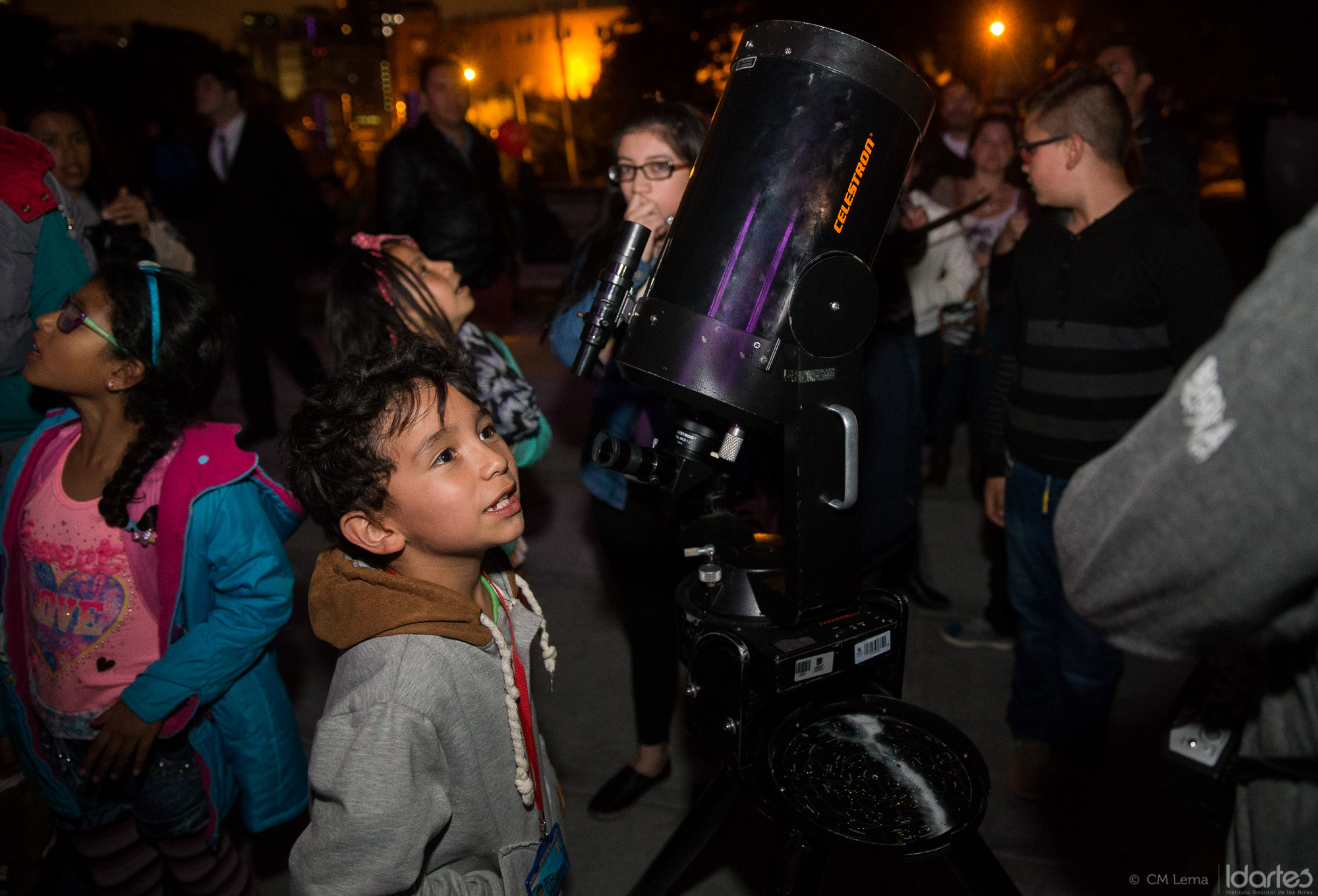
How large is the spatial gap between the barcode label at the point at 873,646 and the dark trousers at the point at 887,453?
120cm

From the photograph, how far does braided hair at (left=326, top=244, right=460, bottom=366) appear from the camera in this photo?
2.18 m

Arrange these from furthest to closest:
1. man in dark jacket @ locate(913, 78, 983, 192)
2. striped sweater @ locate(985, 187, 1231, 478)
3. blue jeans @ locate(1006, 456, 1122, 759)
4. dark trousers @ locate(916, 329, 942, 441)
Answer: man in dark jacket @ locate(913, 78, 983, 192)
dark trousers @ locate(916, 329, 942, 441)
blue jeans @ locate(1006, 456, 1122, 759)
striped sweater @ locate(985, 187, 1231, 478)

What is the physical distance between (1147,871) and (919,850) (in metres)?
1.65

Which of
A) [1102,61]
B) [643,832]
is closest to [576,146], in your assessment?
[1102,61]

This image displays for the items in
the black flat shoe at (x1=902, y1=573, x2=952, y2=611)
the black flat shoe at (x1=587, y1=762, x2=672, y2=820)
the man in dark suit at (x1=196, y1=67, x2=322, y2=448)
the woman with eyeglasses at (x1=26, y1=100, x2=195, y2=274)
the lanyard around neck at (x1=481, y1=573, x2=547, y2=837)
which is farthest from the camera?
the man in dark suit at (x1=196, y1=67, x2=322, y2=448)

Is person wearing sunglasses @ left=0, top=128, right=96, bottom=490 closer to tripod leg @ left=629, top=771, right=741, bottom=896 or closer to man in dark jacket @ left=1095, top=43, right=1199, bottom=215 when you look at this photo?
tripod leg @ left=629, top=771, right=741, bottom=896

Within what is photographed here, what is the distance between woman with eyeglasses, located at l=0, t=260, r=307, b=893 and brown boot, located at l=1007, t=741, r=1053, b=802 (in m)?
2.09

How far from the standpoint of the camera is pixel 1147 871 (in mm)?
2230

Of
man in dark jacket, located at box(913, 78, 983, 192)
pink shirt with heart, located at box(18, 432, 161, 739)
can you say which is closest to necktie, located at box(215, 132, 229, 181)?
pink shirt with heart, located at box(18, 432, 161, 739)

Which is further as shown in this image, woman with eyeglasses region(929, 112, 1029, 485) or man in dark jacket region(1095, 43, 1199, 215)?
woman with eyeglasses region(929, 112, 1029, 485)

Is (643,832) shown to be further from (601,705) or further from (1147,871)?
(1147,871)

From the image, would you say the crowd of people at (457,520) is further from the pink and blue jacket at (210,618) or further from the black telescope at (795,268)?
the black telescope at (795,268)

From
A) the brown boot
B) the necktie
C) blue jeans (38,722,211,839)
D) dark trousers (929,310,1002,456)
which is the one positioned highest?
the necktie

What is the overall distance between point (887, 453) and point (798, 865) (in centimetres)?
161
